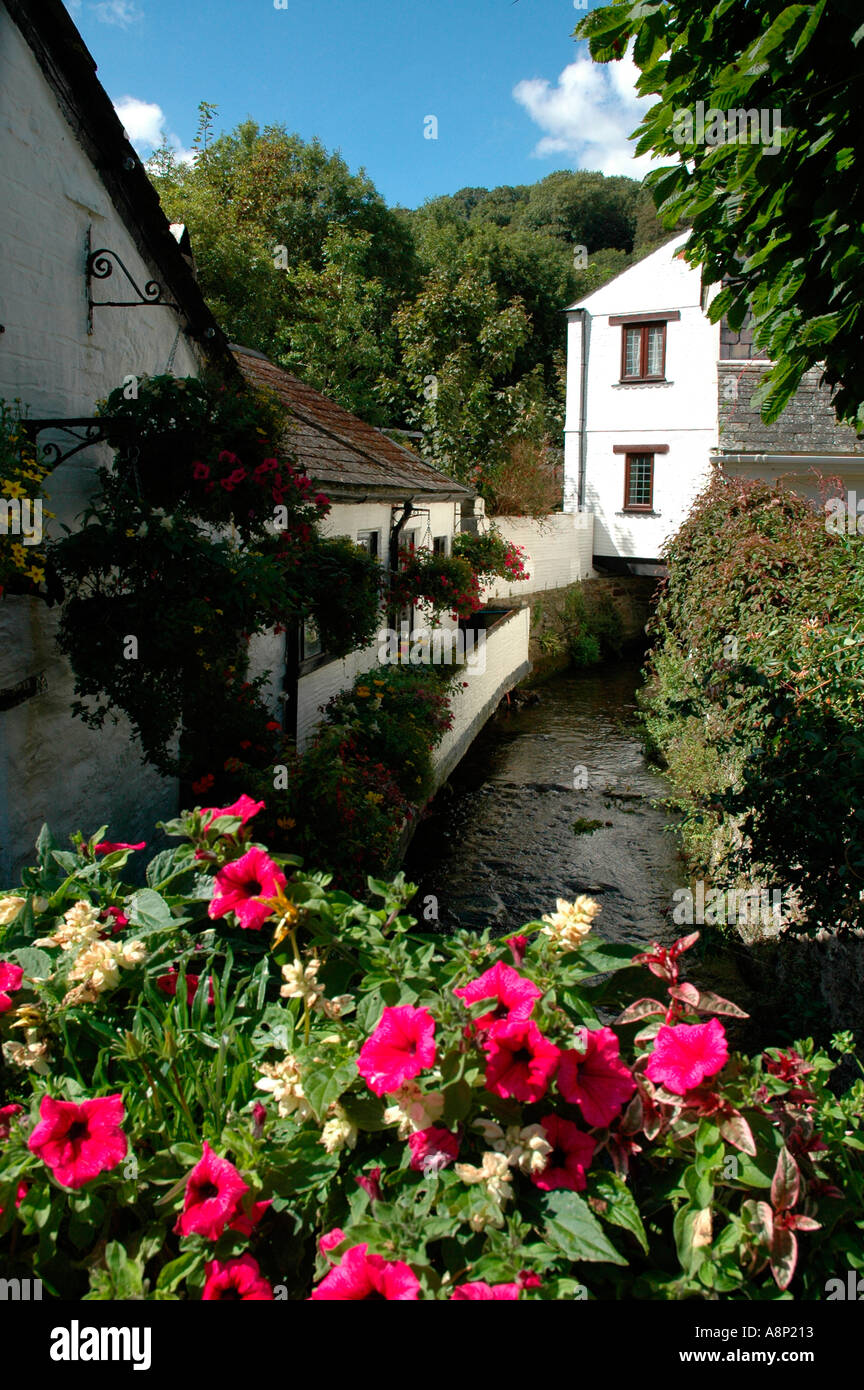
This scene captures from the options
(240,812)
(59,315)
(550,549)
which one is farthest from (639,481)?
(240,812)

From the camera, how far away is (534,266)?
3369 centimetres

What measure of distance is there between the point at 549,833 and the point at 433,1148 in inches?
386

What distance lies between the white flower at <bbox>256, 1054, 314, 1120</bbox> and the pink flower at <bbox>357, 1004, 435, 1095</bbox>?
7.7 inches

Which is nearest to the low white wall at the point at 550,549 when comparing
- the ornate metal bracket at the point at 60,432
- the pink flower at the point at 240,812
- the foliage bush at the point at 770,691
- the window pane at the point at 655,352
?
the window pane at the point at 655,352

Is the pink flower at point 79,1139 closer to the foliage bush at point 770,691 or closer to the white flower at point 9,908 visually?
the white flower at point 9,908

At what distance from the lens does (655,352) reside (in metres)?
22.6

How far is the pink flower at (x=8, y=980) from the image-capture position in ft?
7.32

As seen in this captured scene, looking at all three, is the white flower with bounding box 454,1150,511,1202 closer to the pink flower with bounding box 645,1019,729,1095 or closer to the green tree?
the pink flower with bounding box 645,1019,729,1095

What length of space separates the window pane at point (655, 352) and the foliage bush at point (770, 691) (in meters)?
11.5

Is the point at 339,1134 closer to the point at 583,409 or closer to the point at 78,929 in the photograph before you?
the point at 78,929

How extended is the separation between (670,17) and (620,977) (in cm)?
406

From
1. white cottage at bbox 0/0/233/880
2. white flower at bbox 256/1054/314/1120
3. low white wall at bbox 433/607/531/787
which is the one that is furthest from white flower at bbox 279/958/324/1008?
low white wall at bbox 433/607/531/787

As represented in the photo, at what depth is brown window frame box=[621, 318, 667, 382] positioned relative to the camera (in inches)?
885
